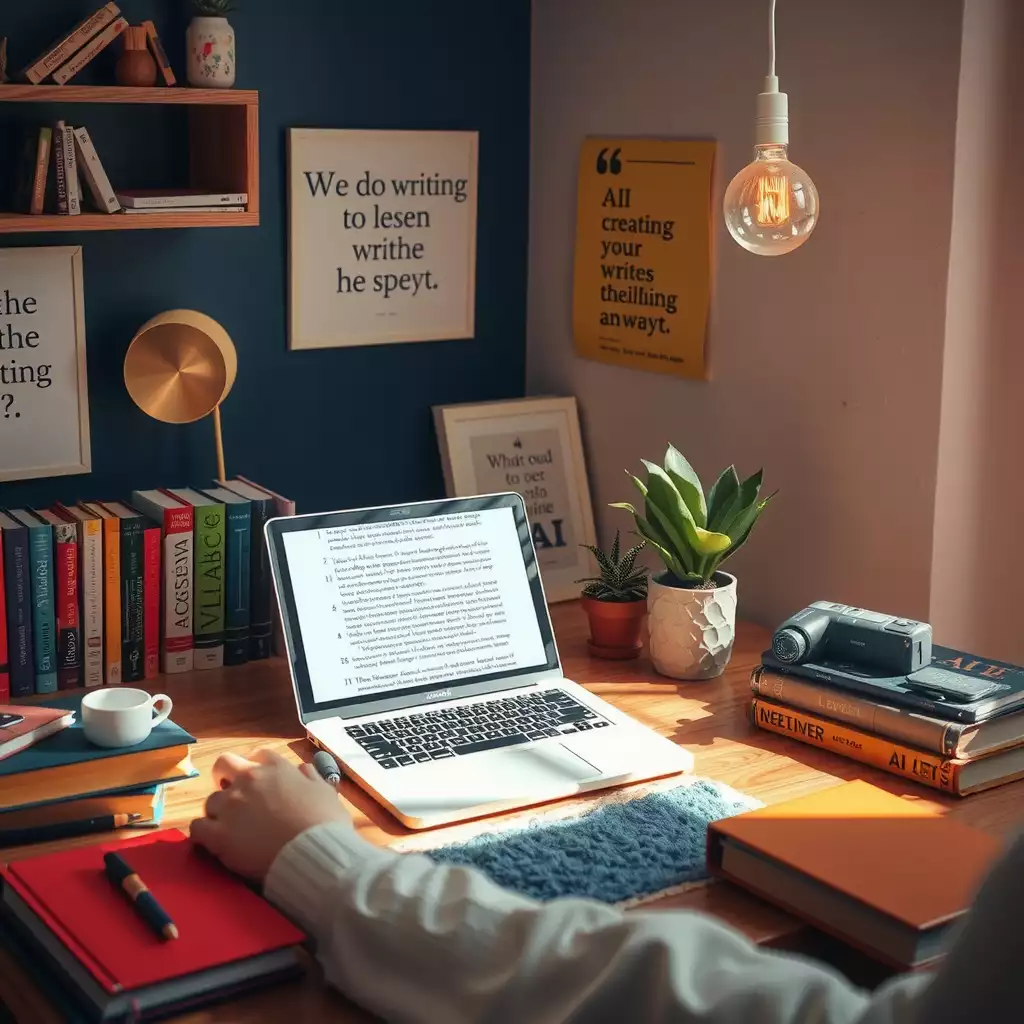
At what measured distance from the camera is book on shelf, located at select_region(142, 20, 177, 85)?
6.40ft

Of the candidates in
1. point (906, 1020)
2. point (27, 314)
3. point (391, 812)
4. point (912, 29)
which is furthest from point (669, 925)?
point (27, 314)

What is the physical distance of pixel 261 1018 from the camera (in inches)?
45.8

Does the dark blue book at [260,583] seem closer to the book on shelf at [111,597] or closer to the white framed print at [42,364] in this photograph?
the book on shelf at [111,597]

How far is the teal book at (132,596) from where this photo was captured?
1924mm

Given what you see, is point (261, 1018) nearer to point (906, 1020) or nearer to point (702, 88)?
point (906, 1020)

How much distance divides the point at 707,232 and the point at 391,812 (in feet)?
3.65

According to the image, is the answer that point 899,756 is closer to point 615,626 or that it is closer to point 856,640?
point 856,640

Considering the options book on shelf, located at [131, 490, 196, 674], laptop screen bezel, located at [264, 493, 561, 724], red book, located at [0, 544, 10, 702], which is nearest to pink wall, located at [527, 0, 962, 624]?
laptop screen bezel, located at [264, 493, 561, 724]

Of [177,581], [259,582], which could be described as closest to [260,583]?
[259,582]

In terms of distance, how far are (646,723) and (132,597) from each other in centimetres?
73

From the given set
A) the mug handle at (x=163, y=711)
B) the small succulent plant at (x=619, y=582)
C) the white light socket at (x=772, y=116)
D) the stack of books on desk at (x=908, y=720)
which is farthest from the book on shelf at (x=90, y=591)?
the white light socket at (x=772, y=116)

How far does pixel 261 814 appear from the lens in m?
1.29

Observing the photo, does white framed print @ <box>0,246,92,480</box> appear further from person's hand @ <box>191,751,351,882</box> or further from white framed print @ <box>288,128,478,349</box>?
person's hand @ <box>191,751,351,882</box>

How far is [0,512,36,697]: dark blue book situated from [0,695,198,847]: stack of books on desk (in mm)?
377
